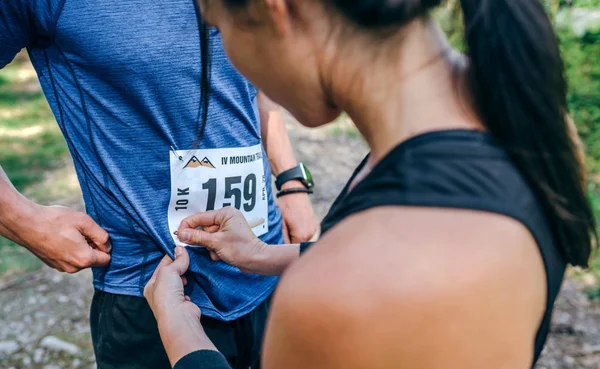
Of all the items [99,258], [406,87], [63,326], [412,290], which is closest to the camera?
[412,290]

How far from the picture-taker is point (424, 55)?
33.3 inches

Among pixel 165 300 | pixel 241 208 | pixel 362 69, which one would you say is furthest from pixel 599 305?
pixel 362 69

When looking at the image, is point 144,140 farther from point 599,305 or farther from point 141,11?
point 599,305

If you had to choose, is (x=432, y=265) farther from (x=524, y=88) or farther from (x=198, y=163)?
(x=198, y=163)

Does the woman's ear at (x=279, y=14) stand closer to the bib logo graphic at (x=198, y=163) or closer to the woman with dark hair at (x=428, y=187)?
the woman with dark hair at (x=428, y=187)

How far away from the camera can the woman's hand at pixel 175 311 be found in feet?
3.85

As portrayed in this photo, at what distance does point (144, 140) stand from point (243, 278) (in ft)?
1.52

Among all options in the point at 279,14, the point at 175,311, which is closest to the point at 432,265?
the point at 279,14

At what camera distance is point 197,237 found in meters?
1.47

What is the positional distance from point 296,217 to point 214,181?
468 mm

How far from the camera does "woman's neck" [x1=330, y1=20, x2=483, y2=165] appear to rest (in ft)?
2.70

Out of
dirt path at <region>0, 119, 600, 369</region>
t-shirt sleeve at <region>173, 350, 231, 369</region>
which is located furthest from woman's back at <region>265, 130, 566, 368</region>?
dirt path at <region>0, 119, 600, 369</region>

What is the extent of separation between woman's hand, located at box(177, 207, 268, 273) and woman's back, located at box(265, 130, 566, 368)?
71 cm

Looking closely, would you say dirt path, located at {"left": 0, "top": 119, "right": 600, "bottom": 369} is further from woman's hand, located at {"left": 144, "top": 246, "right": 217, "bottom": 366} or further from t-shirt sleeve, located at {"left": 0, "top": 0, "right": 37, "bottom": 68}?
t-shirt sleeve, located at {"left": 0, "top": 0, "right": 37, "bottom": 68}
